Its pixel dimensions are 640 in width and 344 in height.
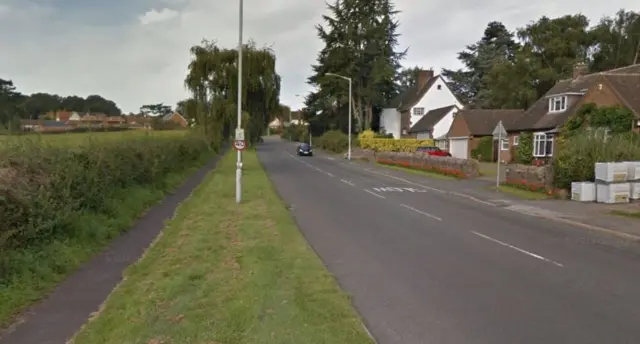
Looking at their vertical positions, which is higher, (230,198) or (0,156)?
(0,156)

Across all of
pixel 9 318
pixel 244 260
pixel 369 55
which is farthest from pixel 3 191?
pixel 369 55

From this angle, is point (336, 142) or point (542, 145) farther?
point (336, 142)

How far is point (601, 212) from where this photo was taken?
16297 millimetres

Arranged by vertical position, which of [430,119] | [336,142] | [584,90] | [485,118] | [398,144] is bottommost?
[398,144]

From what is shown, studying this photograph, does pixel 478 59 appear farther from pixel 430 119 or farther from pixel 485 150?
pixel 485 150

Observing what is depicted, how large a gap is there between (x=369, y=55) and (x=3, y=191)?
63980 millimetres

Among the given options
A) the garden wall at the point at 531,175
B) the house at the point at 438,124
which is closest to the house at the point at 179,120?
the garden wall at the point at 531,175

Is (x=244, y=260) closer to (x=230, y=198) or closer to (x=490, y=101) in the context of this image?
(x=230, y=198)

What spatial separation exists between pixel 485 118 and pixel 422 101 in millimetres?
21088

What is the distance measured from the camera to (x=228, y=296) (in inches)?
264

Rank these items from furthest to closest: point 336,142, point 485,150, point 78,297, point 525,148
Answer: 1. point 336,142
2. point 485,150
3. point 525,148
4. point 78,297

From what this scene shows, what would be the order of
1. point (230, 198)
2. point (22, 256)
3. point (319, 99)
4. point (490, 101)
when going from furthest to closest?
point (319, 99) < point (490, 101) < point (230, 198) < point (22, 256)

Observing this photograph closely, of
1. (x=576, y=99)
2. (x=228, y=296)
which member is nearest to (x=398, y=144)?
(x=576, y=99)

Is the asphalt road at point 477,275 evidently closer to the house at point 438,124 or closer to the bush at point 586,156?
the bush at point 586,156
